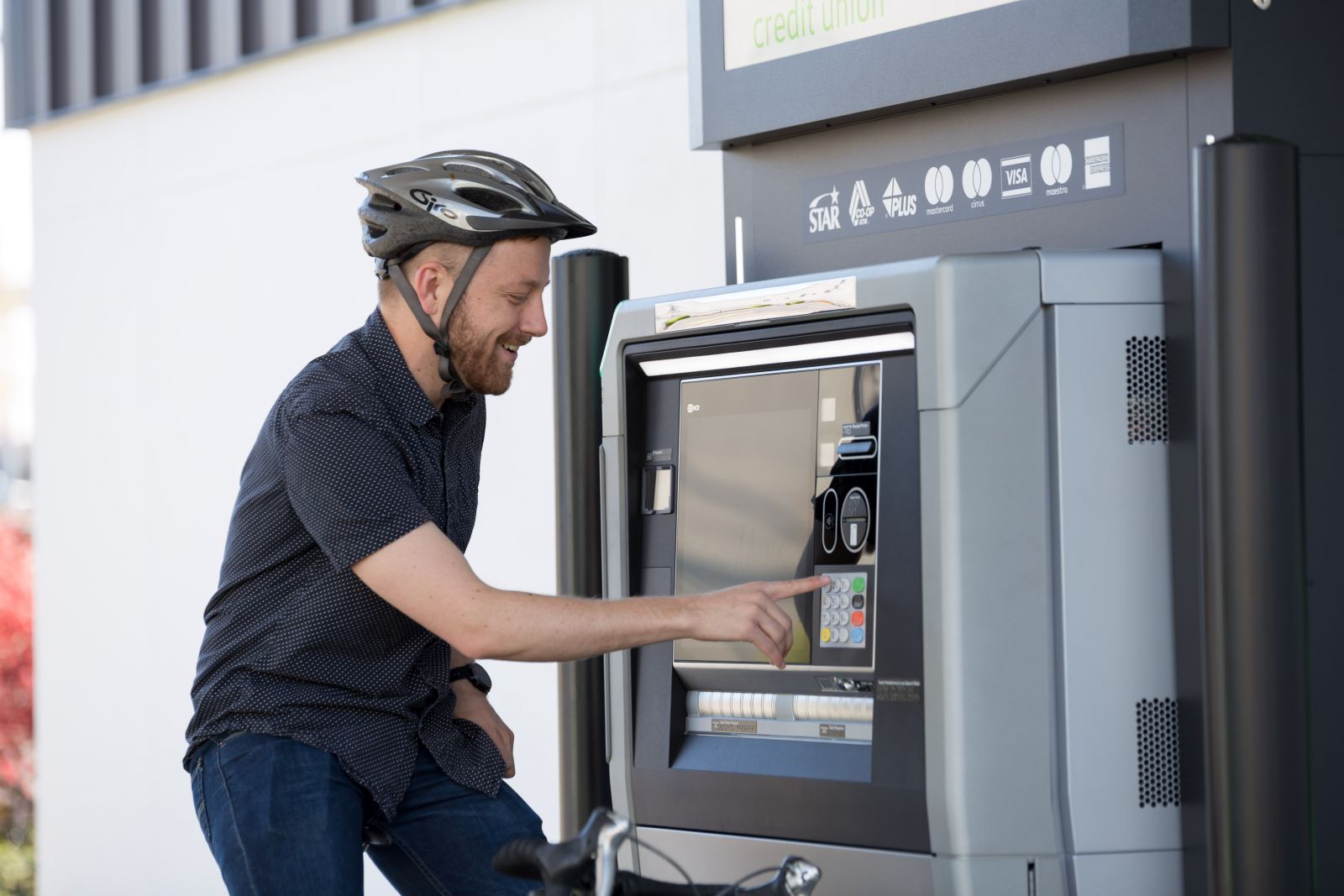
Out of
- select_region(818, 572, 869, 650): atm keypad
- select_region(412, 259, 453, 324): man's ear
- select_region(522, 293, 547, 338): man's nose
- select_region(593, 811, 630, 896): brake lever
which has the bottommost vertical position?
select_region(593, 811, 630, 896): brake lever

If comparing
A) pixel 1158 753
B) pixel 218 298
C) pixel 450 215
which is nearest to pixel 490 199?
pixel 450 215

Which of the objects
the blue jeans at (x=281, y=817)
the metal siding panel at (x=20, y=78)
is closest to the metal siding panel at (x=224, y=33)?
the metal siding panel at (x=20, y=78)

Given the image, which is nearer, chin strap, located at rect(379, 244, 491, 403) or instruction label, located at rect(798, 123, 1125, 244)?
chin strap, located at rect(379, 244, 491, 403)

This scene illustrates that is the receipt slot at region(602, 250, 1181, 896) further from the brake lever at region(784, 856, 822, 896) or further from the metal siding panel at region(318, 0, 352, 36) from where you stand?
the metal siding panel at region(318, 0, 352, 36)

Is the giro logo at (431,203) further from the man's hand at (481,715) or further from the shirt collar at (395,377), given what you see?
the man's hand at (481,715)

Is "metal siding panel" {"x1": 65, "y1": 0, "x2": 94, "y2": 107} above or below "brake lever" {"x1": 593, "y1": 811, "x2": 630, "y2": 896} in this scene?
above

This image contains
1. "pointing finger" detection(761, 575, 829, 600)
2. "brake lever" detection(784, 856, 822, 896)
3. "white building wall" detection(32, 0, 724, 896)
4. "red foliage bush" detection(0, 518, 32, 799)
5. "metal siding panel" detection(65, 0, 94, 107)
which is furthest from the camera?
"red foliage bush" detection(0, 518, 32, 799)

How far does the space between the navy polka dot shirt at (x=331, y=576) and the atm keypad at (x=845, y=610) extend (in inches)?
25.2

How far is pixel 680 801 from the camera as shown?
280 cm

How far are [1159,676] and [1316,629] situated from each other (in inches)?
9.5

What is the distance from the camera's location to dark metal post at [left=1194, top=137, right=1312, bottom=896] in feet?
7.23

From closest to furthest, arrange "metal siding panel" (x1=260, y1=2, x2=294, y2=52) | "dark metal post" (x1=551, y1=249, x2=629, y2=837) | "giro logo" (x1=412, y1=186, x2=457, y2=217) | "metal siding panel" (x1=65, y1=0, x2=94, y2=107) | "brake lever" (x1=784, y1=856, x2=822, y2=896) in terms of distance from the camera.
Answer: "brake lever" (x1=784, y1=856, x2=822, y2=896) → "giro logo" (x1=412, y1=186, x2=457, y2=217) → "dark metal post" (x1=551, y1=249, x2=629, y2=837) → "metal siding panel" (x1=260, y1=2, x2=294, y2=52) → "metal siding panel" (x1=65, y1=0, x2=94, y2=107)

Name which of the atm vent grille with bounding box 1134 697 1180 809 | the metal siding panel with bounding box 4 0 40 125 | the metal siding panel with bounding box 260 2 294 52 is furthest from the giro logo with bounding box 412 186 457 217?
the metal siding panel with bounding box 4 0 40 125

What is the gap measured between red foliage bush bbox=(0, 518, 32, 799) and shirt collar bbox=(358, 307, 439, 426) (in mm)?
6586
